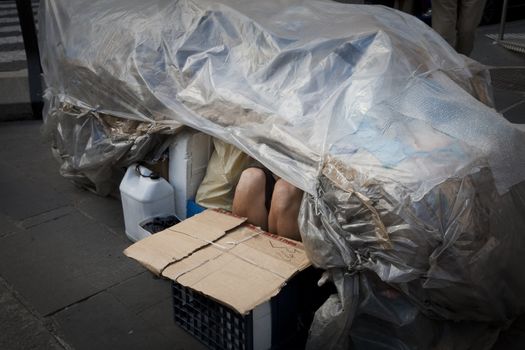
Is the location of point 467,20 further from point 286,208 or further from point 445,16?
point 286,208

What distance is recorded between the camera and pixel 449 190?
2062mm

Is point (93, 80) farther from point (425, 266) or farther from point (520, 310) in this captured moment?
point (520, 310)

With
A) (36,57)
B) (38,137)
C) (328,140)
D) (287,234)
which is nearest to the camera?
(328,140)

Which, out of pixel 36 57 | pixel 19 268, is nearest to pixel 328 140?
pixel 19 268

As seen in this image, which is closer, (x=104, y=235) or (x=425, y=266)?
(x=425, y=266)

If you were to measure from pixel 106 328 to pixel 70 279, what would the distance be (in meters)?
0.52

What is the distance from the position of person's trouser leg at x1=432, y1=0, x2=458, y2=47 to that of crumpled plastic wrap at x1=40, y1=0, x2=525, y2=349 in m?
2.26

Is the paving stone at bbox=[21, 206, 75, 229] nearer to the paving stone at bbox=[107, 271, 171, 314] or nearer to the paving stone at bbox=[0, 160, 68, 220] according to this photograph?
the paving stone at bbox=[0, 160, 68, 220]

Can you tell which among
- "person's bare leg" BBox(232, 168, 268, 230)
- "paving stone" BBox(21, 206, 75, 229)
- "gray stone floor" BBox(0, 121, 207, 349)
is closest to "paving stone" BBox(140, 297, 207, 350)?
"gray stone floor" BBox(0, 121, 207, 349)

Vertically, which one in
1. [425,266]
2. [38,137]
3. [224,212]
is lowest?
[38,137]

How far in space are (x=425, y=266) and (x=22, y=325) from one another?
2.02m

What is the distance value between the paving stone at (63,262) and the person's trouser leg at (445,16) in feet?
12.9

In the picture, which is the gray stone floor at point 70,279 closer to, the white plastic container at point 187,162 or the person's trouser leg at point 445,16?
the white plastic container at point 187,162

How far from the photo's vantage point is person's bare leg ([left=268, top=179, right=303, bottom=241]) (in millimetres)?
2615
